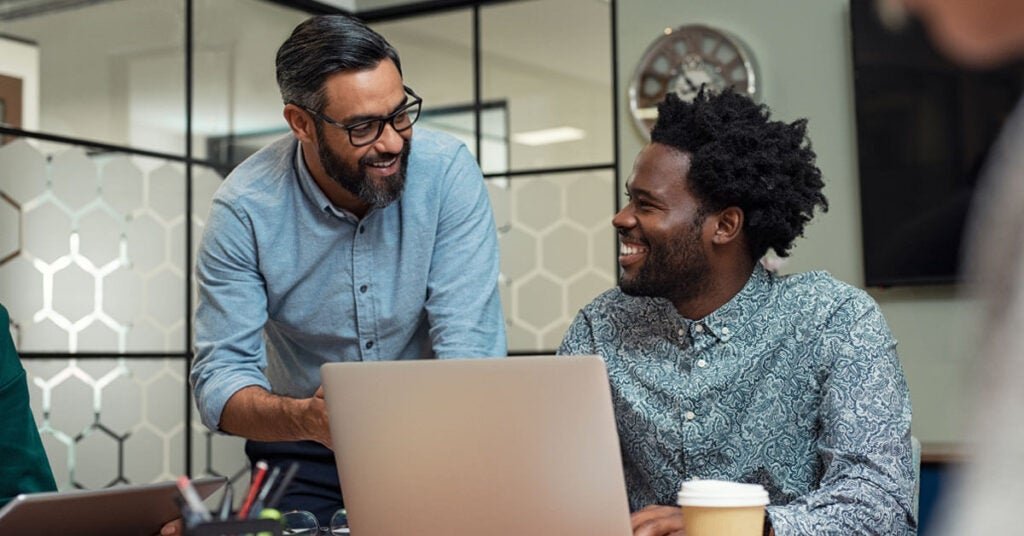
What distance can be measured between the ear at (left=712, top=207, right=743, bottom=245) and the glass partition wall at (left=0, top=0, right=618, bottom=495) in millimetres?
2977

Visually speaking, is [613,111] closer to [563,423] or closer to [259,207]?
[259,207]

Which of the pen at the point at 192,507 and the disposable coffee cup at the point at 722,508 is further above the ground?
the pen at the point at 192,507

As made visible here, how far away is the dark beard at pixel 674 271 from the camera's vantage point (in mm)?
1866

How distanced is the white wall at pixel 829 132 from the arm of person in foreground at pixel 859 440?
8.31 ft

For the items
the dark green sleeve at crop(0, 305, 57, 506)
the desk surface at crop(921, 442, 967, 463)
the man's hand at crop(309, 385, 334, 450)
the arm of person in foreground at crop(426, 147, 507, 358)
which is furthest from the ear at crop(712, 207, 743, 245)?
the desk surface at crop(921, 442, 967, 463)

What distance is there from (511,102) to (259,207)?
3.12 metres

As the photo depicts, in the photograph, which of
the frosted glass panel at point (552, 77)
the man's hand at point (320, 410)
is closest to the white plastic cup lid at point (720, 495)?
the man's hand at point (320, 410)

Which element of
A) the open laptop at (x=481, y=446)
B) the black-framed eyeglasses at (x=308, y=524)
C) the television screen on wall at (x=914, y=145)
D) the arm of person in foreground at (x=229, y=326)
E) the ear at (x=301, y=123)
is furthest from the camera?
the television screen on wall at (x=914, y=145)

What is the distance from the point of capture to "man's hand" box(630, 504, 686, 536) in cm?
143

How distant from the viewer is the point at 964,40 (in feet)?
2.18

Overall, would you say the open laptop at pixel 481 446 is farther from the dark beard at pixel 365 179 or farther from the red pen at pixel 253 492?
the dark beard at pixel 365 179

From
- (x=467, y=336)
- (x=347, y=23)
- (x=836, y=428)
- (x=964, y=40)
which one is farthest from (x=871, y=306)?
(x=964, y=40)

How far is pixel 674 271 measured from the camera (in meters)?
1.88

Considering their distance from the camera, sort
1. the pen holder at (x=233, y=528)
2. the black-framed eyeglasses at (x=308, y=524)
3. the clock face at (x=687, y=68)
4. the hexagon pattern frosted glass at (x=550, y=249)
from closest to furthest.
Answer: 1. the pen holder at (x=233, y=528)
2. the black-framed eyeglasses at (x=308, y=524)
3. the clock face at (x=687, y=68)
4. the hexagon pattern frosted glass at (x=550, y=249)
